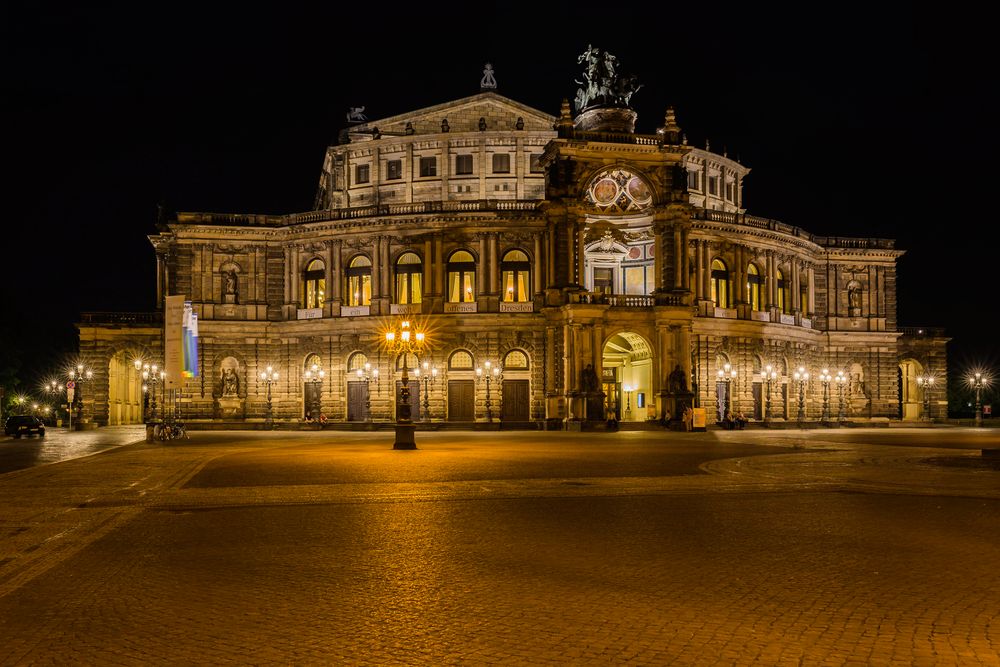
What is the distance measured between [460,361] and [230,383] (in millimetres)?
17552

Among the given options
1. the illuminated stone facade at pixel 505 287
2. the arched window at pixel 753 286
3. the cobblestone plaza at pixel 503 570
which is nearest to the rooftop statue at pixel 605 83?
the illuminated stone facade at pixel 505 287

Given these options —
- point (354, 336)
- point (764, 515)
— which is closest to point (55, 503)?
point (764, 515)

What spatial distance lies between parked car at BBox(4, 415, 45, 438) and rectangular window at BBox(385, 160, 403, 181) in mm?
33417

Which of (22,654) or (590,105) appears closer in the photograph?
(22,654)

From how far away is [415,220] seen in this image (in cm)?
7081

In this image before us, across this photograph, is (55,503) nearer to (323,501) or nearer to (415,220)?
(323,501)

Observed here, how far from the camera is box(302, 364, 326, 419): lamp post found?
238 feet

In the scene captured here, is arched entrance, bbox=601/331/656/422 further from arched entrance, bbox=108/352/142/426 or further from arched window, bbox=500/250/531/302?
arched entrance, bbox=108/352/142/426

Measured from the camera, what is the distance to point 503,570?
12.5 metres

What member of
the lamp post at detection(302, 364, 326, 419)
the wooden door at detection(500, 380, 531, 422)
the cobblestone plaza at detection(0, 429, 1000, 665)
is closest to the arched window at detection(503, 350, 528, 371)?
the wooden door at detection(500, 380, 531, 422)

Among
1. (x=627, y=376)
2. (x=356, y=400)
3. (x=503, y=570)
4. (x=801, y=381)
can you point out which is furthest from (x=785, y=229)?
(x=503, y=570)

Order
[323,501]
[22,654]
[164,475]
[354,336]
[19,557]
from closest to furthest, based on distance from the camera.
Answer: [22,654] → [19,557] → [323,501] → [164,475] → [354,336]

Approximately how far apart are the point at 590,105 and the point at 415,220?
50.0 feet

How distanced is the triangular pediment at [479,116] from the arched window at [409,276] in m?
13.3
